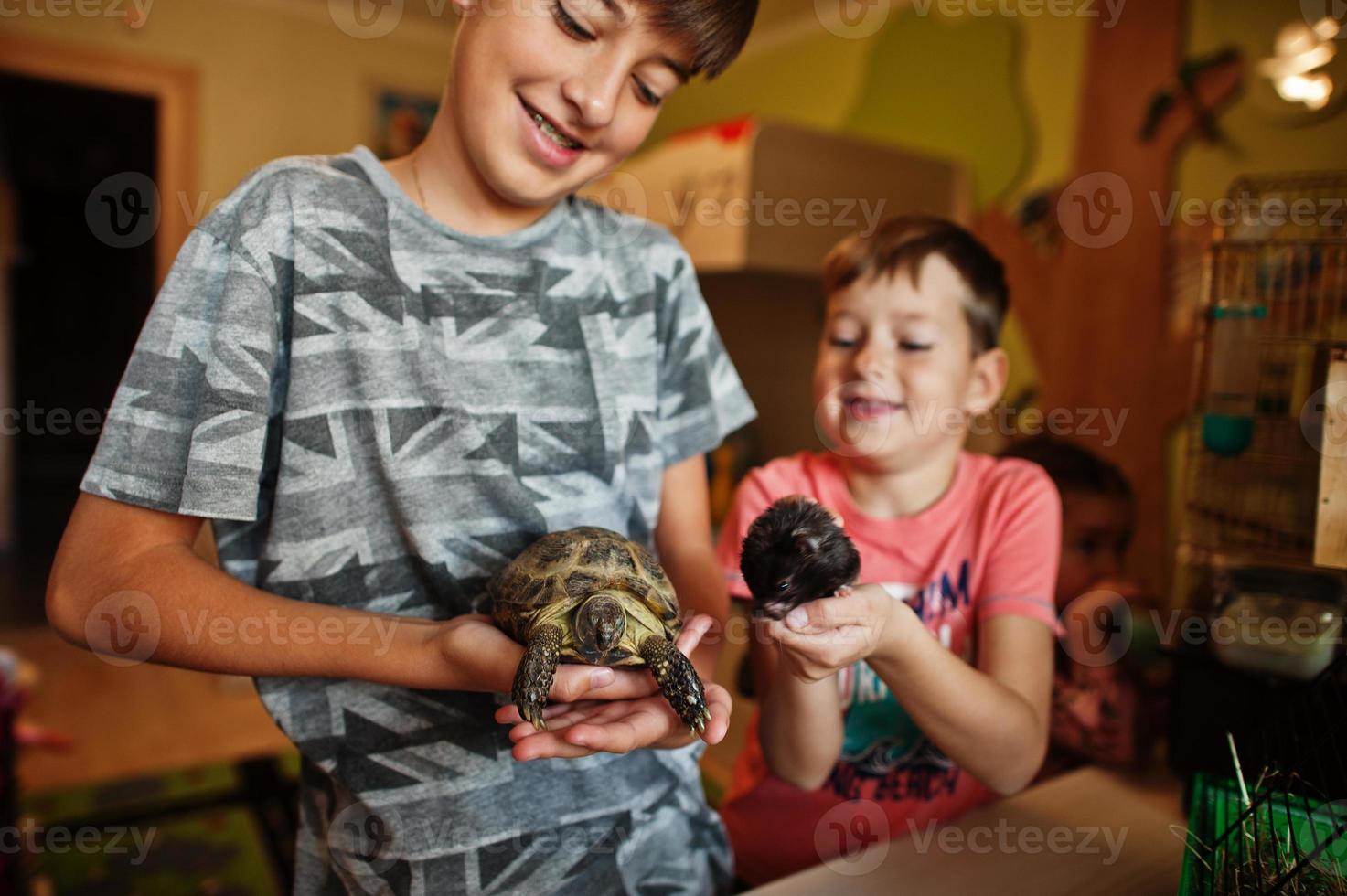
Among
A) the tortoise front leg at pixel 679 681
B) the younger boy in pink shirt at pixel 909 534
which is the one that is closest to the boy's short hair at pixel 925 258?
the younger boy in pink shirt at pixel 909 534

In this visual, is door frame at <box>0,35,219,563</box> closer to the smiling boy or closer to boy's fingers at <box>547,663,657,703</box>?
the smiling boy

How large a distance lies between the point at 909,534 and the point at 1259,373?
19.5 inches

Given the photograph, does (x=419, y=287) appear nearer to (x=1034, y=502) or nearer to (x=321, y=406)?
(x=321, y=406)

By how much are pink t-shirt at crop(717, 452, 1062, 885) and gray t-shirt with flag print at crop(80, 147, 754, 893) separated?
8.2 inches

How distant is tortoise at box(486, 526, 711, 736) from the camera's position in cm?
59

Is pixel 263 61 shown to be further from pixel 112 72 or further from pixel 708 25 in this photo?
pixel 708 25

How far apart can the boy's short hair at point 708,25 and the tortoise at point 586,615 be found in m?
0.41

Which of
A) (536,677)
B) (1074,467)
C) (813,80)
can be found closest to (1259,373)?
(1074,467)

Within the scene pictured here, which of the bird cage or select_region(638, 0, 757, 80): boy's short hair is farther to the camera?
the bird cage

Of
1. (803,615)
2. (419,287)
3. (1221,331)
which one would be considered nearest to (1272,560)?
(1221,331)

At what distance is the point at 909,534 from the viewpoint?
952 mm

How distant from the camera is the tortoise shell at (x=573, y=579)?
630 millimetres

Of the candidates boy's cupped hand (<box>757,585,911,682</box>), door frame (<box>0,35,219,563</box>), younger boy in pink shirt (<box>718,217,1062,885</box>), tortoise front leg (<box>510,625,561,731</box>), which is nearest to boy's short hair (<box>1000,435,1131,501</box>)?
younger boy in pink shirt (<box>718,217,1062,885</box>)

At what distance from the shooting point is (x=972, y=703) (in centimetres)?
77
